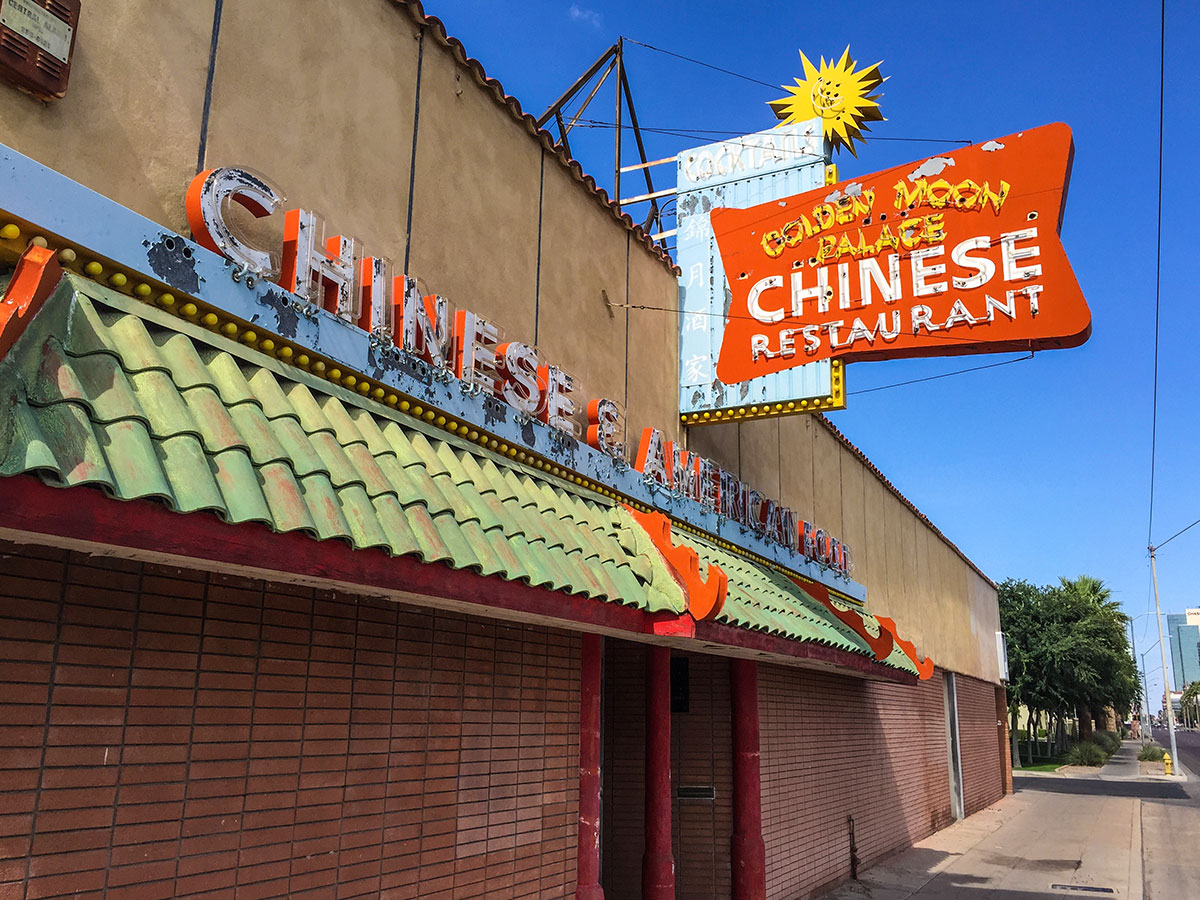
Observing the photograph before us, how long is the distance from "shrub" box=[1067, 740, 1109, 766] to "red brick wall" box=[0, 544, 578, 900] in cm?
4649

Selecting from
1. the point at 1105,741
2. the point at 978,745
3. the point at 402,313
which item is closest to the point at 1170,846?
the point at 978,745

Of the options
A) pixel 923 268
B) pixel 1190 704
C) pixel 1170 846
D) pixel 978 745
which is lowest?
pixel 1190 704

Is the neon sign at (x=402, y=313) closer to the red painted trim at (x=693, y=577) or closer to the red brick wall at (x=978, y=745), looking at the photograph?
the red painted trim at (x=693, y=577)

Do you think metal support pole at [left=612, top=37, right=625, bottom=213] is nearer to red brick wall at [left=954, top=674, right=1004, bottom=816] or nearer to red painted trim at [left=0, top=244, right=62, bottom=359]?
red painted trim at [left=0, top=244, right=62, bottom=359]

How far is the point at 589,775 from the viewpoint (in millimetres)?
7070

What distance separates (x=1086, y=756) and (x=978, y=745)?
80.3 feet

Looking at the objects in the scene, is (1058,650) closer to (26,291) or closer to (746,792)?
(746,792)

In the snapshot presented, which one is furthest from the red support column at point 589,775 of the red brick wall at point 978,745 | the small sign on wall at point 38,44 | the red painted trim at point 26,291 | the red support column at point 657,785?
the red brick wall at point 978,745

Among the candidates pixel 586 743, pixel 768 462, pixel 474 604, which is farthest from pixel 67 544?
pixel 768 462

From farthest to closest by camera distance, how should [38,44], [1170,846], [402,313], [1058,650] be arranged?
[1058,650]
[1170,846]
[402,313]
[38,44]

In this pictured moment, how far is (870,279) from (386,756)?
6.08 metres

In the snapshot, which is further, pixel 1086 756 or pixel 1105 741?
pixel 1105 741

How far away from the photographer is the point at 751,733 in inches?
399

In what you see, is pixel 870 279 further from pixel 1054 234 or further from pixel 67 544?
pixel 67 544
